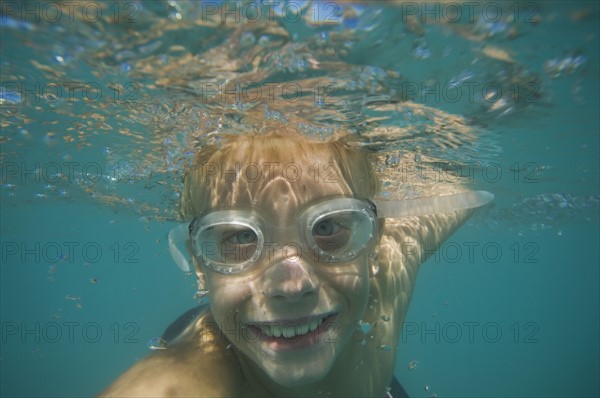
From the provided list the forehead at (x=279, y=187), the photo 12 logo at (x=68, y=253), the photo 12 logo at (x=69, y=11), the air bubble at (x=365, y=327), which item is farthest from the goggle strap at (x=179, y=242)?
the photo 12 logo at (x=68, y=253)

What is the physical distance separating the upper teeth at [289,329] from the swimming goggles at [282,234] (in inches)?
22.6

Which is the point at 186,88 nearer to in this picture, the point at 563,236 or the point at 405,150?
the point at 405,150

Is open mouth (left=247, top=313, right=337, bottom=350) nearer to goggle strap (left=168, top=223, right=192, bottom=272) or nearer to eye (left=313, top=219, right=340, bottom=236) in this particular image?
eye (left=313, top=219, right=340, bottom=236)

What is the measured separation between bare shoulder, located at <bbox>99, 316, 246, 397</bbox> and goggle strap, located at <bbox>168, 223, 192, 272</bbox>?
90cm

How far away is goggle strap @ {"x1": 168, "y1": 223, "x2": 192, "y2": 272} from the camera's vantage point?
4434mm

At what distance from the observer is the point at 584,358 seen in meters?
79.9

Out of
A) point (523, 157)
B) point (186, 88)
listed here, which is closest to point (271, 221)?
point (186, 88)

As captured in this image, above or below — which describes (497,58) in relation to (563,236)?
above

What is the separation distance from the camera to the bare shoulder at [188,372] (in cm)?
317

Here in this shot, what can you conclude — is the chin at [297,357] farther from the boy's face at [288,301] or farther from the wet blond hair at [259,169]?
the wet blond hair at [259,169]

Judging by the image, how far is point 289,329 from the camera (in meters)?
3.54

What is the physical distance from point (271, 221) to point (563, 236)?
44983mm

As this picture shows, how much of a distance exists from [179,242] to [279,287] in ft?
5.48

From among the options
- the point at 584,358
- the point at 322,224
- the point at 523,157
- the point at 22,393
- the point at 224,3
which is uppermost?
the point at 224,3
